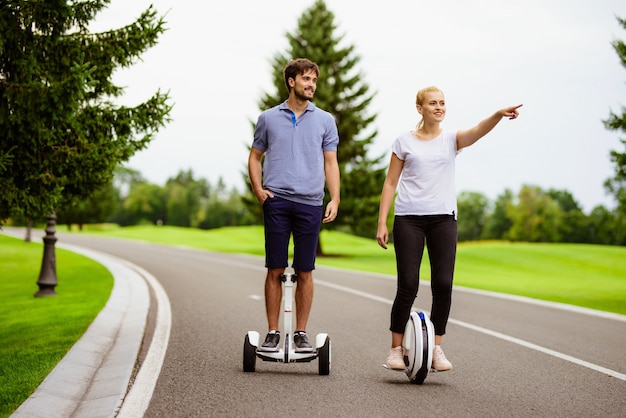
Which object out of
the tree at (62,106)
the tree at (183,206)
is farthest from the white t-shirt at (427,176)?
the tree at (183,206)

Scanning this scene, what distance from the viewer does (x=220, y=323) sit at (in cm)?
827

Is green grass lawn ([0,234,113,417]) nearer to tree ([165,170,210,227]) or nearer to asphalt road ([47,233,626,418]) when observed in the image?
asphalt road ([47,233,626,418])

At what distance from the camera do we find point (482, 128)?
486 cm

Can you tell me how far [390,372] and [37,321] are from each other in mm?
5507

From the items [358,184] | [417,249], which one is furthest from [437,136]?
[358,184]

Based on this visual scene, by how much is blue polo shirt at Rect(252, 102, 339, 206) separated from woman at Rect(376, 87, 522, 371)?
0.55 m

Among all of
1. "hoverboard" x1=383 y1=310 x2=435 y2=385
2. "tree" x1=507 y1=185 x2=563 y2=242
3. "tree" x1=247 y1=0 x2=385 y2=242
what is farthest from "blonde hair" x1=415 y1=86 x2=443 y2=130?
"tree" x1=507 y1=185 x2=563 y2=242

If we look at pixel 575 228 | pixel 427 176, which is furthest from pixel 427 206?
pixel 575 228

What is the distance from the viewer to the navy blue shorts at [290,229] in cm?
507

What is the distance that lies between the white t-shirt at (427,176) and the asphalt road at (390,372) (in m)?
1.29

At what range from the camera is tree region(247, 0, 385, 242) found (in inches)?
1415

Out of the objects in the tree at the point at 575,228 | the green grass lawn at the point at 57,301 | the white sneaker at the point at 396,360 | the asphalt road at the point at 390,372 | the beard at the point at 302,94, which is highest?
the tree at the point at 575,228

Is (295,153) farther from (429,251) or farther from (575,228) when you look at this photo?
(575,228)

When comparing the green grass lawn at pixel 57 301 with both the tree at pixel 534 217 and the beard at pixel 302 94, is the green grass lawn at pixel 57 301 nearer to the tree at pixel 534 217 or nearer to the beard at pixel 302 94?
the beard at pixel 302 94
